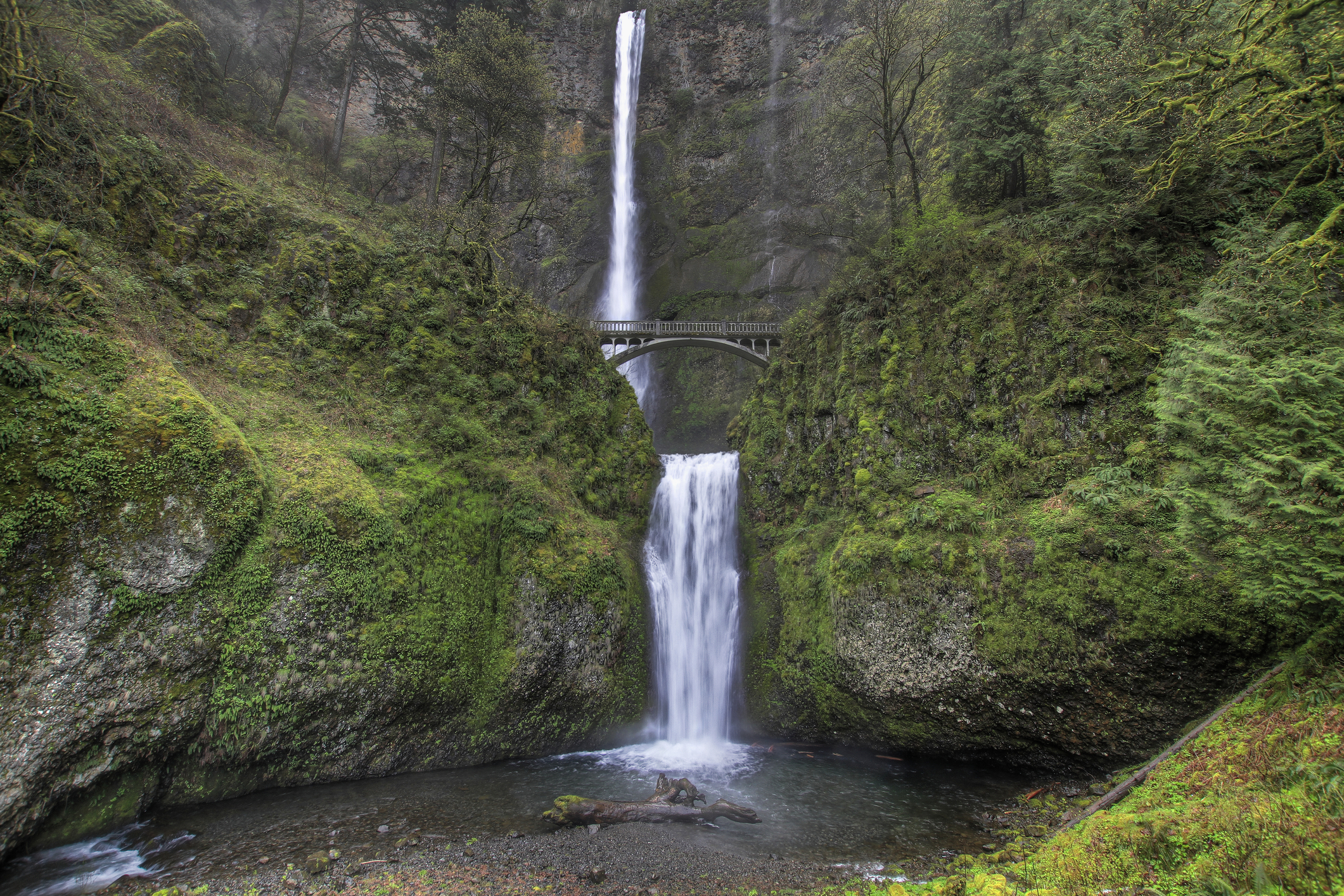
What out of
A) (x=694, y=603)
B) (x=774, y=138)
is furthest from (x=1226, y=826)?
(x=774, y=138)

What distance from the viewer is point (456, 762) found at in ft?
32.1

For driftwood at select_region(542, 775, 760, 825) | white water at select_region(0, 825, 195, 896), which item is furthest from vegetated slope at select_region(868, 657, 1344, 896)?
white water at select_region(0, 825, 195, 896)

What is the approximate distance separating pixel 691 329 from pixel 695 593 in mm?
15599

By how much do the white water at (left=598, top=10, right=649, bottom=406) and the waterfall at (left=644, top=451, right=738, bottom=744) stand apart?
1428 cm

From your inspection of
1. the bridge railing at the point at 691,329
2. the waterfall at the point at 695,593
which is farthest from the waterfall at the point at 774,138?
the waterfall at the point at 695,593

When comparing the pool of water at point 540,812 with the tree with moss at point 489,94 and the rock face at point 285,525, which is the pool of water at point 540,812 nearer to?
the rock face at point 285,525

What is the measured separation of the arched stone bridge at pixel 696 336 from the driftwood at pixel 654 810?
19.9 meters

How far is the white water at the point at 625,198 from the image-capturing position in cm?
3175

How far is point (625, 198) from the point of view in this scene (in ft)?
110

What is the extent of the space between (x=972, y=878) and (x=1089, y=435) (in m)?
8.07

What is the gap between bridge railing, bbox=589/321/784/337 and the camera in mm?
26094

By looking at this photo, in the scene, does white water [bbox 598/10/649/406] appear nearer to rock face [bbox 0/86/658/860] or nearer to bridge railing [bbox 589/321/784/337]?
bridge railing [bbox 589/321/784/337]

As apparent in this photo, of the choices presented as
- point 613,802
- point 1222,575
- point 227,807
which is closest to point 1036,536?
point 1222,575

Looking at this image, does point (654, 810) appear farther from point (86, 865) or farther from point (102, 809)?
point (102, 809)
